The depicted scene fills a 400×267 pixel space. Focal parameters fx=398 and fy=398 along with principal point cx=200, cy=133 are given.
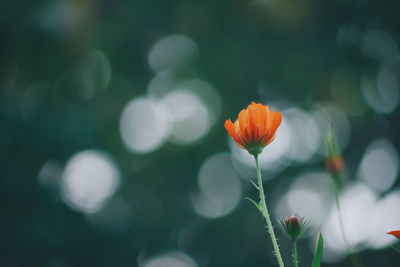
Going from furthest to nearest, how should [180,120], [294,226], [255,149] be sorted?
[180,120] < [255,149] < [294,226]

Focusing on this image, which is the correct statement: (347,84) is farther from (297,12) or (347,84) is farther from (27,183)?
(27,183)

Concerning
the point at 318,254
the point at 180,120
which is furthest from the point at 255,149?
the point at 180,120

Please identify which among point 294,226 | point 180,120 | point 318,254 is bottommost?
point 318,254

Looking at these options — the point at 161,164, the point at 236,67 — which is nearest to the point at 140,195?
the point at 161,164

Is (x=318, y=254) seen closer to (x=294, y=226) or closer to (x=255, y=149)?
(x=294, y=226)

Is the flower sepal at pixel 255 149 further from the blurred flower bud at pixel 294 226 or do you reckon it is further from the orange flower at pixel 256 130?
the blurred flower bud at pixel 294 226

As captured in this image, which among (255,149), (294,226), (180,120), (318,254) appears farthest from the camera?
(180,120)
